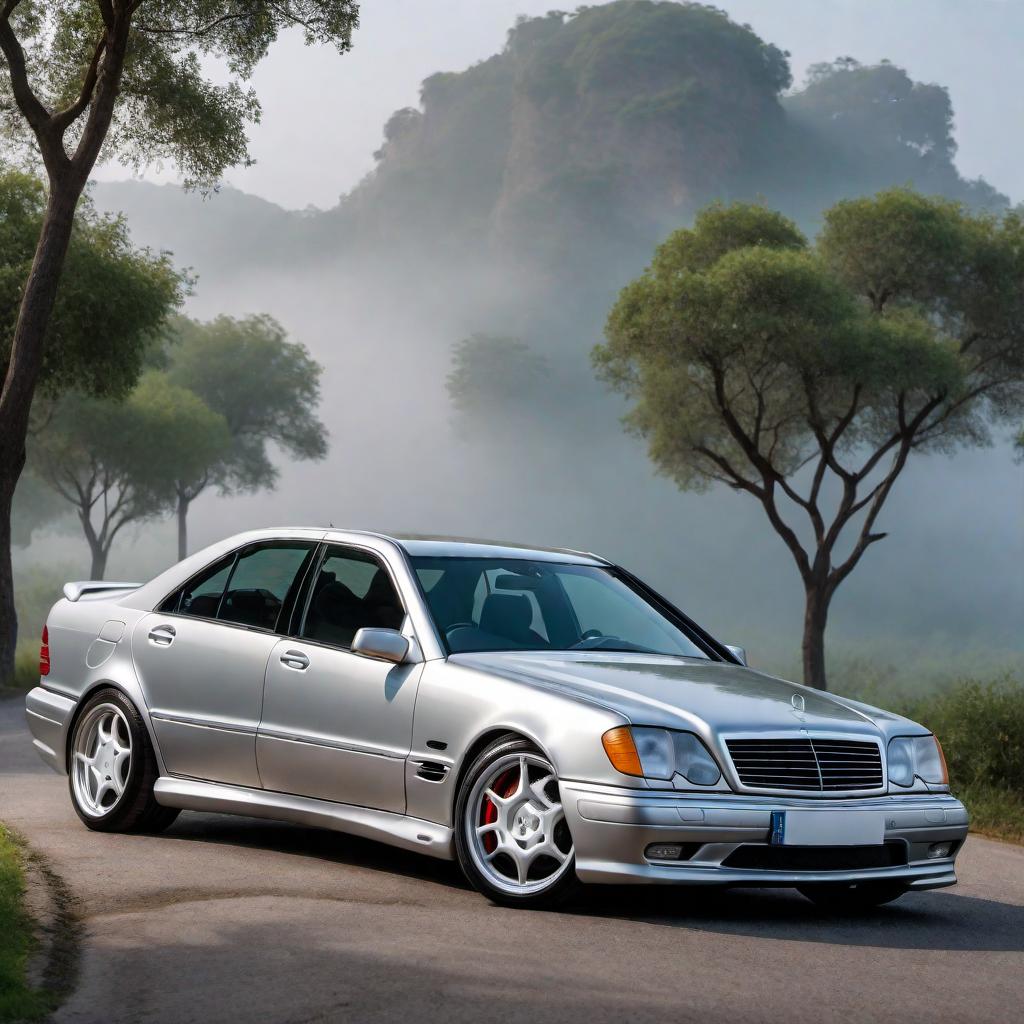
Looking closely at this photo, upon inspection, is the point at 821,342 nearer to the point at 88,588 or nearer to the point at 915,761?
the point at 88,588

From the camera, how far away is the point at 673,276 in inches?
1152

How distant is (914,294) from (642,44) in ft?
539

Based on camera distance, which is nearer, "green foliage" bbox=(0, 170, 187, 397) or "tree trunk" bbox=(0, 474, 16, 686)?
"tree trunk" bbox=(0, 474, 16, 686)

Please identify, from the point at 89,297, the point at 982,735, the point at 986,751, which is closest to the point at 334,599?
the point at 986,751

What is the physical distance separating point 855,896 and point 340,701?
8.01 ft

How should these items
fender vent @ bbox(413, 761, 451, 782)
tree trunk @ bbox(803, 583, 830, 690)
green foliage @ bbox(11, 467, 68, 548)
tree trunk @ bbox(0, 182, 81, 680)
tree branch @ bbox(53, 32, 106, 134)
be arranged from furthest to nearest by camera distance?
green foliage @ bbox(11, 467, 68, 548) < tree trunk @ bbox(803, 583, 830, 690) < tree branch @ bbox(53, 32, 106, 134) < tree trunk @ bbox(0, 182, 81, 680) < fender vent @ bbox(413, 761, 451, 782)

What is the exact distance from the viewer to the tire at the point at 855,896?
267 inches

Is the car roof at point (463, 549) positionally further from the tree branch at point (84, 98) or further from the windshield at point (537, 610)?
the tree branch at point (84, 98)

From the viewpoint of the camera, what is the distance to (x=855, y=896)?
6.98 m

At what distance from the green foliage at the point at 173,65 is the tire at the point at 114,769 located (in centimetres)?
1550

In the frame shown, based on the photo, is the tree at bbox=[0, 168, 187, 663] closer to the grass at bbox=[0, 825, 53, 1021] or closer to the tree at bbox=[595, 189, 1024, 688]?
the tree at bbox=[595, 189, 1024, 688]

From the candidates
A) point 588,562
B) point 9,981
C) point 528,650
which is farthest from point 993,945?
point 9,981

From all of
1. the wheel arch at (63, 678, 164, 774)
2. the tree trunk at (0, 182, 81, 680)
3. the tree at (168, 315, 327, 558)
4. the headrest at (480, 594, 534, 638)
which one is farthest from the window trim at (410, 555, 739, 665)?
the tree at (168, 315, 327, 558)

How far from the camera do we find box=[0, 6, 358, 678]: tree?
66.0 ft
